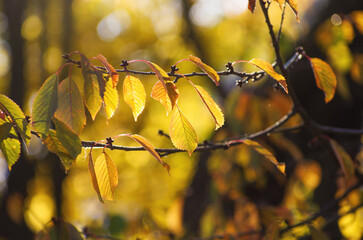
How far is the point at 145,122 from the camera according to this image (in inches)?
226

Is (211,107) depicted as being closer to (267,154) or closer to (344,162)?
(267,154)

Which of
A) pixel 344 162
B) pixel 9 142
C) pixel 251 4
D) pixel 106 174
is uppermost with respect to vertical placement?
pixel 251 4

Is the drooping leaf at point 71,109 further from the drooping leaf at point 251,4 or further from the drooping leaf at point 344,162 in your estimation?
the drooping leaf at point 344,162

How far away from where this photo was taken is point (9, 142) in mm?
606

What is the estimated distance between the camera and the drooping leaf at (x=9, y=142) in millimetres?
577

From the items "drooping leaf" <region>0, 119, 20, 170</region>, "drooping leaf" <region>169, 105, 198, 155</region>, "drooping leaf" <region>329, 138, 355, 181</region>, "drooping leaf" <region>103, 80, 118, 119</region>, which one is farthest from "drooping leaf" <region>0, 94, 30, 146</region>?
"drooping leaf" <region>329, 138, 355, 181</region>

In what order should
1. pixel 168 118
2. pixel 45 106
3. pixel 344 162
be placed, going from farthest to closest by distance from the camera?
pixel 168 118 → pixel 344 162 → pixel 45 106

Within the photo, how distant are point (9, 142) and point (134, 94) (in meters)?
0.23

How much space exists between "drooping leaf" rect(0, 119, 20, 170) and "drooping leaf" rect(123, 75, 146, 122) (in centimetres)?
20

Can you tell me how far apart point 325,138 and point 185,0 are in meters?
4.13

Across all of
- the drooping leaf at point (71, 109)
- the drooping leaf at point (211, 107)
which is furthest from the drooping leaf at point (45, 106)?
the drooping leaf at point (211, 107)

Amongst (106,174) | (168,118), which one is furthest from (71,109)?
(168,118)

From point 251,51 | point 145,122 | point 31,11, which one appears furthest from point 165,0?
point 251,51

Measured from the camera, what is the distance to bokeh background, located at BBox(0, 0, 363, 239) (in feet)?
5.13
